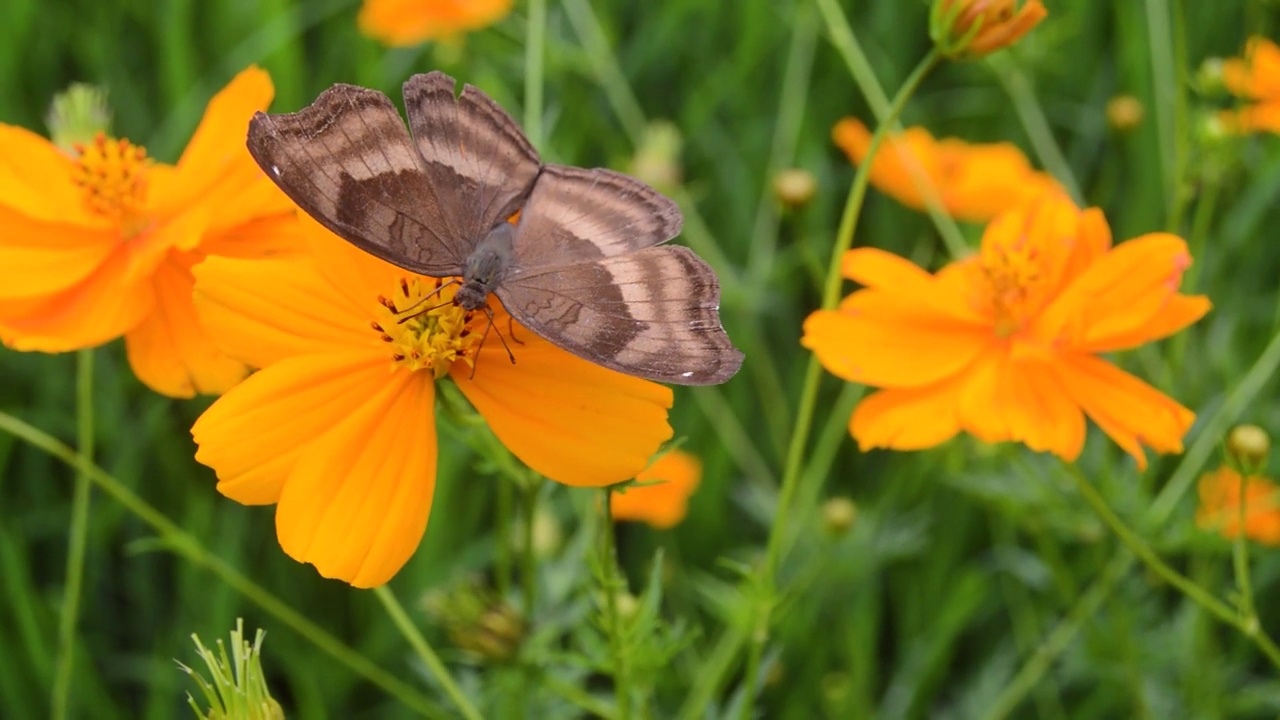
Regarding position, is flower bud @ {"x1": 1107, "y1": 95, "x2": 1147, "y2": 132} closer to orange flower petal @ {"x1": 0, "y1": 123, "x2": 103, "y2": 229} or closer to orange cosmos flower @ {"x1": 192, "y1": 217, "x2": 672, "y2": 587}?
orange cosmos flower @ {"x1": 192, "y1": 217, "x2": 672, "y2": 587}

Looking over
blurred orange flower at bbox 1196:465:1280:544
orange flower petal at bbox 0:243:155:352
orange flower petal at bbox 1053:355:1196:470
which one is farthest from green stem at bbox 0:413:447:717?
blurred orange flower at bbox 1196:465:1280:544

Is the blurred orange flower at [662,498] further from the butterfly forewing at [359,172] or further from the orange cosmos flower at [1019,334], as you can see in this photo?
the butterfly forewing at [359,172]

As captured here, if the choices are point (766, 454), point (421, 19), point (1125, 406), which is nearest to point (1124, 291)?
point (1125, 406)

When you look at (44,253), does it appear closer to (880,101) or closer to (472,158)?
(472,158)

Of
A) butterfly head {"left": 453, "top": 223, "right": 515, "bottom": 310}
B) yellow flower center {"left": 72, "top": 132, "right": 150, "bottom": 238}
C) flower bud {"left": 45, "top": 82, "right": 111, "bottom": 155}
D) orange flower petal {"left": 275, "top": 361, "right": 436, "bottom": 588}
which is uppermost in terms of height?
flower bud {"left": 45, "top": 82, "right": 111, "bottom": 155}

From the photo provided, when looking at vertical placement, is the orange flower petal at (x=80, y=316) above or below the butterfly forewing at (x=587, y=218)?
above

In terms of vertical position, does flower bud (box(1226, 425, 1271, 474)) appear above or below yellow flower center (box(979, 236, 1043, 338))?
below

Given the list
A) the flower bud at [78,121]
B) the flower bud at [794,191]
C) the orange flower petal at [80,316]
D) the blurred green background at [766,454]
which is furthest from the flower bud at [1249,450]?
the flower bud at [78,121]
